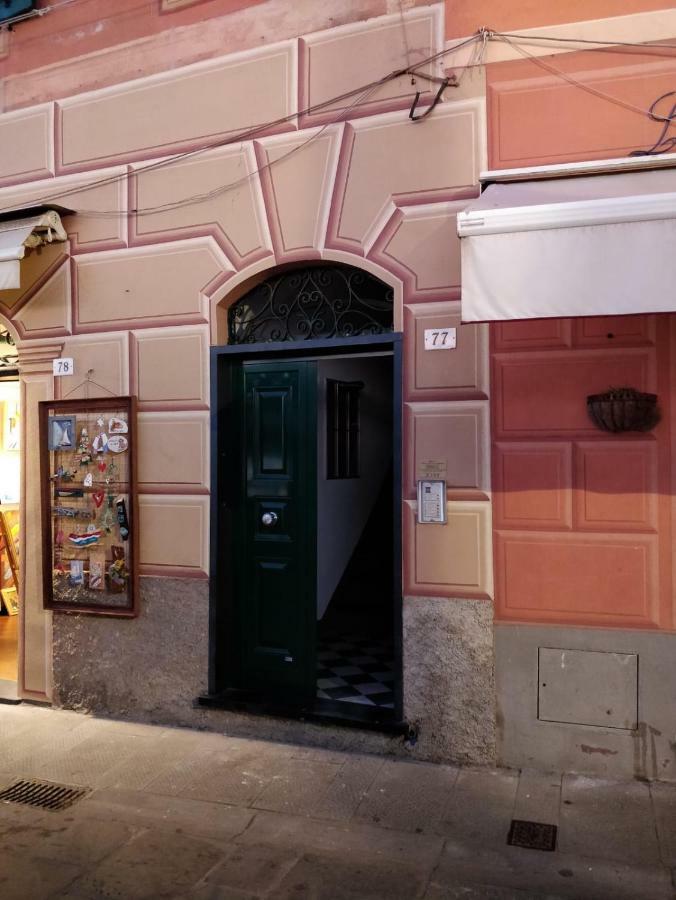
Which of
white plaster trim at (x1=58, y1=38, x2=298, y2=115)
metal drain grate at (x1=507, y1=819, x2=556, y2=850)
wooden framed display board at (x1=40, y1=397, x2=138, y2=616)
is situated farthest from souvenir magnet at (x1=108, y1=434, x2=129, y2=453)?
metal drain grate at (x1=507, y1=819, x2=556, y2=850)

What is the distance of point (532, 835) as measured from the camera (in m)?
3.88

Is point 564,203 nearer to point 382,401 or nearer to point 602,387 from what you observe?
point 602,387

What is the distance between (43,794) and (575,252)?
396cm

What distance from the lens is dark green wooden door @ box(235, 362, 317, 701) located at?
5430mm

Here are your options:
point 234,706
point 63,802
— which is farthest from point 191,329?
point 63,802

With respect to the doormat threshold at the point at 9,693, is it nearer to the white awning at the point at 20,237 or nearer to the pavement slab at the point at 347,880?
the white awning at the point at 20,237

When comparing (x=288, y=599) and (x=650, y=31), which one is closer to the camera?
(x=650, y=31)

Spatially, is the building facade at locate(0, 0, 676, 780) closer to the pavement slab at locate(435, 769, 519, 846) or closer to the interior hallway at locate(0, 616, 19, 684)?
the pavement slab at locate(435, 769, 519, 846)

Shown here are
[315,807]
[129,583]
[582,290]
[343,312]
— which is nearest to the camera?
[582,290]

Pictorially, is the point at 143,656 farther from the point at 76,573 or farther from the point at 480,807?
the point at 480,807

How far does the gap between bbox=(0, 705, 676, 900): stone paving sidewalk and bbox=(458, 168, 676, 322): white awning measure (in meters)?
2.46

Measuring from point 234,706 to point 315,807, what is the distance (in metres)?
1.20

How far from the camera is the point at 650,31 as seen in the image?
4.43m

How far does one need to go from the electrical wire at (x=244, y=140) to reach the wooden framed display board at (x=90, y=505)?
1380 mm
